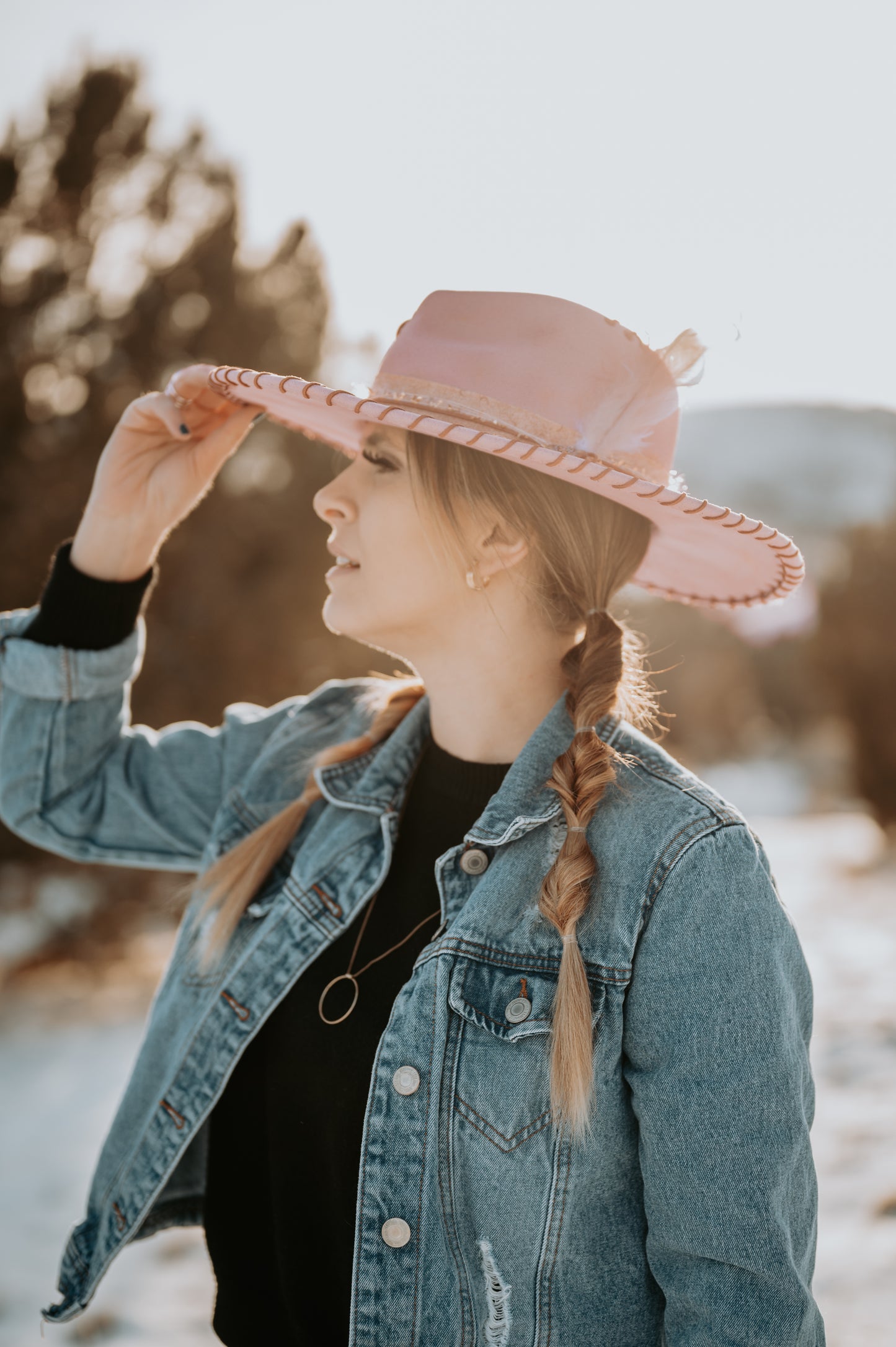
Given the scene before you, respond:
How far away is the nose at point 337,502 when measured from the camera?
1.65 meters

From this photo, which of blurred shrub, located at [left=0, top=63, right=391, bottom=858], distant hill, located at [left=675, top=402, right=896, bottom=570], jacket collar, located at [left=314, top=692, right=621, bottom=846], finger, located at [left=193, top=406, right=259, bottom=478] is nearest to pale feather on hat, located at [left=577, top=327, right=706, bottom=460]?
jacket collar, located at [left=314, top=692, right=621, bottom=846]

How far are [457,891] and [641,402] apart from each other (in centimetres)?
87

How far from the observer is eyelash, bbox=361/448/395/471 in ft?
5.38

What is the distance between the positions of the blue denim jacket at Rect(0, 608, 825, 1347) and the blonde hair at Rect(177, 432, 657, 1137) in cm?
4

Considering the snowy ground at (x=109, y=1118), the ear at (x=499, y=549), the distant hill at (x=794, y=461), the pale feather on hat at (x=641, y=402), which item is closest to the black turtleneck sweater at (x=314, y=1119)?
the ear at (x=499, y=549)

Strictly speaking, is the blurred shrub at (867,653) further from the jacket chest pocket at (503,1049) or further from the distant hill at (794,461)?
the distant hill at (794,461)

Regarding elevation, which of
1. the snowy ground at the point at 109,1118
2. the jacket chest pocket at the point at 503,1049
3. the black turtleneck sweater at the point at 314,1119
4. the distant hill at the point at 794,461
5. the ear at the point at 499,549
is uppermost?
the ear at the point at 499,549

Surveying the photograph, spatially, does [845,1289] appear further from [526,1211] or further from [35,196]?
[35,196]

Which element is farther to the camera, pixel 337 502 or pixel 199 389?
pixel 199 389

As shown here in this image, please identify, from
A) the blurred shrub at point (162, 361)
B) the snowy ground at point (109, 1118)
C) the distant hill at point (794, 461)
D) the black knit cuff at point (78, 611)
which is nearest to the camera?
the black knit cuff at point (78, 611)

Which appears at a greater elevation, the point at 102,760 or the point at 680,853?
the point at 680,853

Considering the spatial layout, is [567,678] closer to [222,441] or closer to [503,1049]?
[503,1049]

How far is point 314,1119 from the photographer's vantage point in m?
1.51

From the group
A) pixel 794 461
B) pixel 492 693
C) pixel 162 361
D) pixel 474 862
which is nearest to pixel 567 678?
pixel 492 693
